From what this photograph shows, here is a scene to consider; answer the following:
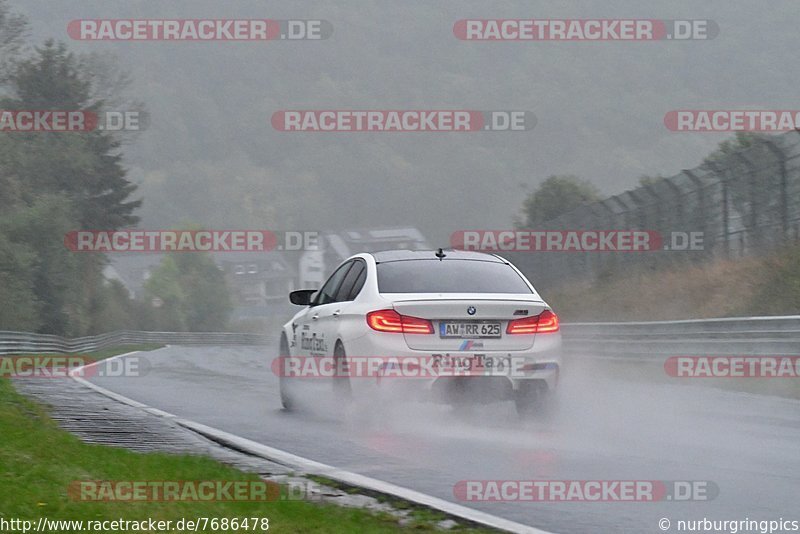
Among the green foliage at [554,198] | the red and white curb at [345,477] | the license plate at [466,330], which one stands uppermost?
the green foliage at [554,198]

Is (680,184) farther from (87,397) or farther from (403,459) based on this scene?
(403,459)

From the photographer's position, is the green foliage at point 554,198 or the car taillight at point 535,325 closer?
the car taillight at point 535,325

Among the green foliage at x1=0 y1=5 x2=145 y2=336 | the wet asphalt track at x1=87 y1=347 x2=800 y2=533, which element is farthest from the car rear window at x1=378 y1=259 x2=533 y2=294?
the green foliage at x1=0 y1=5 x2=145 y2=336

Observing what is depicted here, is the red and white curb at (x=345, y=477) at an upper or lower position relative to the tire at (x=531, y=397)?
lower

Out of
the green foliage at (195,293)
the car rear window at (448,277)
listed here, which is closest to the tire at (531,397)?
the car rear window at (448,277)

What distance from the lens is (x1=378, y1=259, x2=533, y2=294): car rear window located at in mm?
10992

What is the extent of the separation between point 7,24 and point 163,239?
77257 millimetres

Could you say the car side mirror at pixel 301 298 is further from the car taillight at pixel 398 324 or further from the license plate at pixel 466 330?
Answer: the license plate at pixel 466 330

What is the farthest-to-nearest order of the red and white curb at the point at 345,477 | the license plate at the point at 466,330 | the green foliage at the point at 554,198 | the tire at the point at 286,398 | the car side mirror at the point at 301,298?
1. the green foliage at the point at 554,198
2. the car side mirror at the point at 301,298
3. the tire at the point at 286,398
4. the license plate at the point at 466,330
5. the red and white curb at the point at 345,477

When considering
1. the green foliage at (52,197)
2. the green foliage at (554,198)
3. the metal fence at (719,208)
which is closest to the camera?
the metal fence at (719,208)

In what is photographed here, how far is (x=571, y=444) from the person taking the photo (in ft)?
30.6

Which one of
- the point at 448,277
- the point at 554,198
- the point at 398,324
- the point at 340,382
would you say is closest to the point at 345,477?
the point at 398,324

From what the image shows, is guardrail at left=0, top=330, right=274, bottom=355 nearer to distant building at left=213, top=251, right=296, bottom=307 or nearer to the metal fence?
the metal fence

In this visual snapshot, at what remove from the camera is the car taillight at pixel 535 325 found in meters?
10.6
